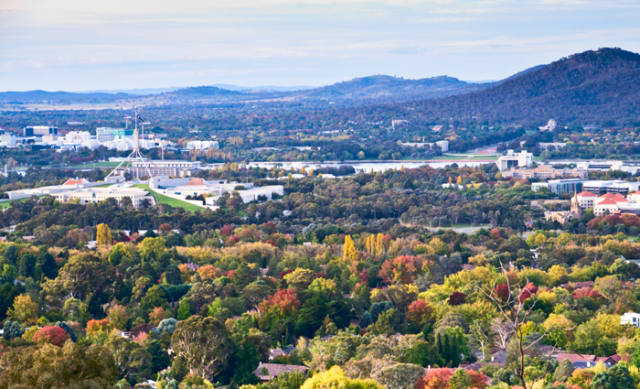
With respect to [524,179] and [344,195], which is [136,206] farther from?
[524,179]

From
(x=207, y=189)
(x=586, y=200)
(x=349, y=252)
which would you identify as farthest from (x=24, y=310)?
(x=586, y=200)

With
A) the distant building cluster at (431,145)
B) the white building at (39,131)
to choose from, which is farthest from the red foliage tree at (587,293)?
the white building at (39,131)

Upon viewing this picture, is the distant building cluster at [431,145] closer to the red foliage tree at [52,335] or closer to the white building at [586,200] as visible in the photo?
the white building at [586,200]

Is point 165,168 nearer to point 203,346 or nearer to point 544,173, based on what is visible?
point 544,173

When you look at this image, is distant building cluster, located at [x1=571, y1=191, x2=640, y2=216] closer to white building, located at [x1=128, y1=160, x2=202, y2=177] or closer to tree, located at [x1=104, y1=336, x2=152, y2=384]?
white building, located at [x1=128, y1=160, x2=202, y2=177]

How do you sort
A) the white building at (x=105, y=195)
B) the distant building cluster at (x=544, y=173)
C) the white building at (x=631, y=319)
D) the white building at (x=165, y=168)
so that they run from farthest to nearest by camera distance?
the white building at (x=165, y=168) → the distant building cluster at (x=544, y=173) → the white building at (x=105, y=195) → the white building at (x=631, y=319)

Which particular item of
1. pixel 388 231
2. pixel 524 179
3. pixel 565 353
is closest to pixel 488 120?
pixel 524 179

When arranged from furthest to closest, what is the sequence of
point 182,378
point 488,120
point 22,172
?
point 488,120 < point 22,172 < point 182,378
